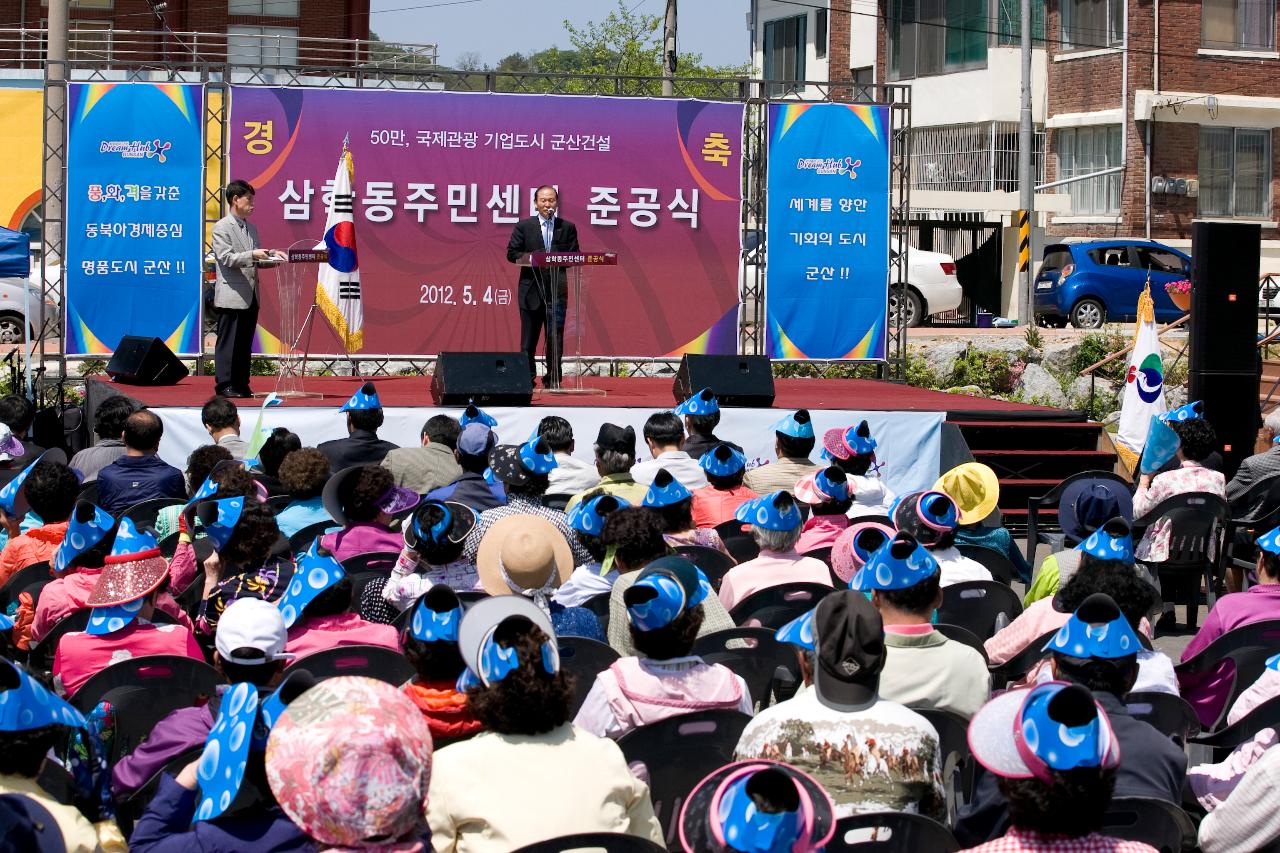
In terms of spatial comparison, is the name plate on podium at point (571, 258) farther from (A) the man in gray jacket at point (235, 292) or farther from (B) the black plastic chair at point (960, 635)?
(B) the black plastic chair at point (960, 635)

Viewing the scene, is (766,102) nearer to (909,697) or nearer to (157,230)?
(157,230)

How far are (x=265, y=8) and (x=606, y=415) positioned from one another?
107ft

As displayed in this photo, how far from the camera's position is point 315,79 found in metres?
32.9

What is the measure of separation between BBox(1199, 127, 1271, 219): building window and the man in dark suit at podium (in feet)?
67.3

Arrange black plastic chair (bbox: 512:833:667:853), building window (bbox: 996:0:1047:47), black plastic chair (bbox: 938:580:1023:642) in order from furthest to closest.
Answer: building window (bbox: 996:0:1047:47) → black plastic chair (bbox: 938:580:1023:642) → black plastic chair (bbox: 512:833:667:853)

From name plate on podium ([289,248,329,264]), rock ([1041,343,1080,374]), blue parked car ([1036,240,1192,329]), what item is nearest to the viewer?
name plate on podium ([289,248,329,264])

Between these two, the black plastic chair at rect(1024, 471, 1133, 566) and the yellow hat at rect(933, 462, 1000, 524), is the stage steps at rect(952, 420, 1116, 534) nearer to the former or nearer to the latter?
the black plastic chair at rect(1024, 471, 1133, 566)

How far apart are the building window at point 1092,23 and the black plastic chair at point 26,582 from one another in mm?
27181

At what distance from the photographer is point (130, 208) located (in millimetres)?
13297

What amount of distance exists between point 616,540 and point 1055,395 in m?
13.8

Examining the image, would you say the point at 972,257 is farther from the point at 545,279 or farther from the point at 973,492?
the point at 973,492

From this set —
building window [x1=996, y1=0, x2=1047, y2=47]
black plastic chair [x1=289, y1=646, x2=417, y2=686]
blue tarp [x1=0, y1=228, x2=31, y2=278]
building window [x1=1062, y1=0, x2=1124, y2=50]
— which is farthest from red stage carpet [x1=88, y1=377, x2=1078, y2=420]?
→ building window [x1=996, y1=0, x2=1047, y2=47]

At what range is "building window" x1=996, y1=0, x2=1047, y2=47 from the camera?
31172 mm

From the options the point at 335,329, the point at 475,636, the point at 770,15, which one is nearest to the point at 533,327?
the point at 335,329
